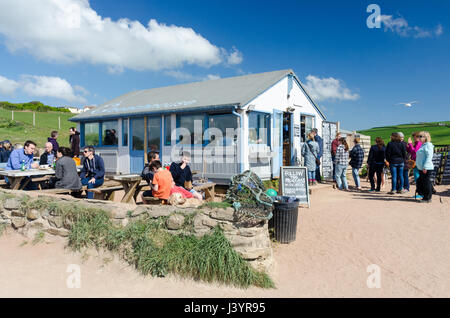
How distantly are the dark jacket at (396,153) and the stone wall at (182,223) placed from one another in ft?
21.6

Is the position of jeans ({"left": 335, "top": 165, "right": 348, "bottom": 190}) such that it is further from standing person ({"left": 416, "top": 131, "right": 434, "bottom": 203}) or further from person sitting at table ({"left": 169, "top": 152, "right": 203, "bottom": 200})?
person sitting at table ({"left": 169, "top": 152, "right": 203, "bottom": 200})

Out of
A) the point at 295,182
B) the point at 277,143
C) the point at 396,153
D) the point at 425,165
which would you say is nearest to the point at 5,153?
the point at 277,143

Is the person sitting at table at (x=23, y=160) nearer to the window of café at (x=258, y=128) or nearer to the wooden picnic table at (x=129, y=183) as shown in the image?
the wooden picnic table at (x=129, y=183)

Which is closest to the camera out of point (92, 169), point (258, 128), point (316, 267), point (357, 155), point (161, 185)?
point (316, 267)

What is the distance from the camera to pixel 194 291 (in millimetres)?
3760

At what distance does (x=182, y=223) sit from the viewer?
167 inches

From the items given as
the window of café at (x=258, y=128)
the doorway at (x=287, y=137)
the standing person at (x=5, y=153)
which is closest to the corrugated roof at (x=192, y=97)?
the window of café at (x=258, y=128)

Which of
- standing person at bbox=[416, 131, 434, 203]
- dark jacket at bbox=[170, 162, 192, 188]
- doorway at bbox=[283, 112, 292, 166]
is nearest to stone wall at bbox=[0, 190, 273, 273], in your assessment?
dark jacket at bbox=[170, 162, 192, 188]

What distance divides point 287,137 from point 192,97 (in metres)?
3.79

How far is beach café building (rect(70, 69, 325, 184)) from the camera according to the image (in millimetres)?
9805

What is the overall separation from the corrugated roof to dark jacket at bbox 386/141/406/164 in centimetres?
415

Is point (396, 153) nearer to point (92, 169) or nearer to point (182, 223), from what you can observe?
Result: point (182, 223)

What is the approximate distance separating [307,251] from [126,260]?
2711 mm
